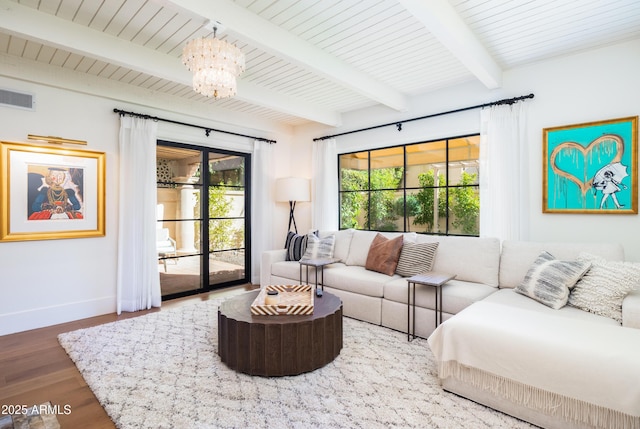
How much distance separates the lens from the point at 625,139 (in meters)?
2.81

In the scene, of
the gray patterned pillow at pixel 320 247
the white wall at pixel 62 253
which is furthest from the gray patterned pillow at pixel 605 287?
the white wall at pixel 62 253

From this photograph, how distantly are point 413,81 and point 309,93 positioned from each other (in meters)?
1.26

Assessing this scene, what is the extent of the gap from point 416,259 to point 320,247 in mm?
1322

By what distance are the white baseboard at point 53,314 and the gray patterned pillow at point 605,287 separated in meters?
Result: 4.48

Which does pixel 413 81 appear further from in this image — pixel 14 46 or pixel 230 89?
pixel 14 46

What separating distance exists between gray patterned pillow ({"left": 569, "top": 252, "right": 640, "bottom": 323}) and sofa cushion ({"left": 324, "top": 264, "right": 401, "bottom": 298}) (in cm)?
153

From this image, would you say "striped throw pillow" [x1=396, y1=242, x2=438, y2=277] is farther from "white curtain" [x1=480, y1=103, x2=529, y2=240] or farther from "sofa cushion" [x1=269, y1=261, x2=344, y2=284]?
"sofa cushion" [x1=269, y1=261, x2=344, y2=284]

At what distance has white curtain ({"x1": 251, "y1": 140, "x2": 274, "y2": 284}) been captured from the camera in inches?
202

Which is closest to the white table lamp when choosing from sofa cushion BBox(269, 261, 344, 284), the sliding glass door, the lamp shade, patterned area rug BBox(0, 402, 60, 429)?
the lamp shade

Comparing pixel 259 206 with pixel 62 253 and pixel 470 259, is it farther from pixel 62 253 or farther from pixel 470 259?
pixel 470 259

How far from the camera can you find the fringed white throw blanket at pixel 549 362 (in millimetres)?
1514

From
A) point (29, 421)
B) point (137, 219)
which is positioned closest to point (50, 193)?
point (137, 219)

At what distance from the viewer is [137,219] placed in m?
3.83

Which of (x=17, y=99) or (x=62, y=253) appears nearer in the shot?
(x=17, y=99)
